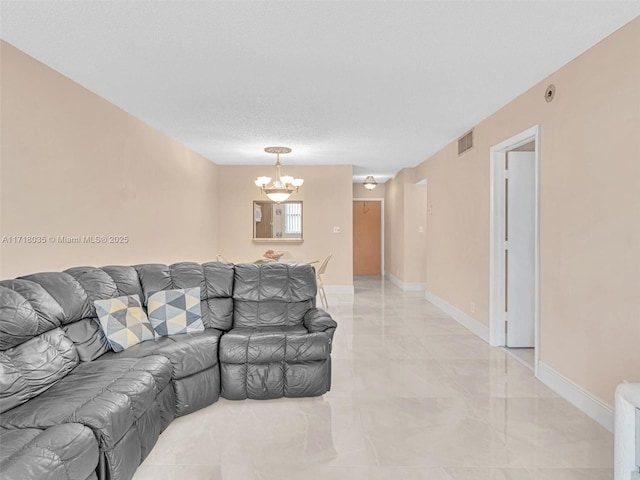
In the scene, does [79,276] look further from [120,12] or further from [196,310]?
[120,12]

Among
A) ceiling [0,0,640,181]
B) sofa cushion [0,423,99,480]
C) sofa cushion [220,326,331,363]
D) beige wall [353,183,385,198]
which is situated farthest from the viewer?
beige wall [353,183,385,198]

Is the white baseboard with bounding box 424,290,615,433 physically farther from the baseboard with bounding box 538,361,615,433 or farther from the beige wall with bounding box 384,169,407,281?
the beige wall with bounding box 384,169,407,281

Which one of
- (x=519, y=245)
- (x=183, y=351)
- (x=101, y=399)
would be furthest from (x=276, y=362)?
(x=519, y=245)

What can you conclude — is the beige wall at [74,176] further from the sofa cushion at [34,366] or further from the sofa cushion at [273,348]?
the sofa cushion at [273,348]

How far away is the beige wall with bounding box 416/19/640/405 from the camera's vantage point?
8.07ft

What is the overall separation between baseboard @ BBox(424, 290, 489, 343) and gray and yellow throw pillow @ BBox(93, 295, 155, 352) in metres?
3.56

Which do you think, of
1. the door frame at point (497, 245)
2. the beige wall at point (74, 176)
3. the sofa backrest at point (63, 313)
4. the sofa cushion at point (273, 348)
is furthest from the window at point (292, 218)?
the sofa cushion at point (273, 348)

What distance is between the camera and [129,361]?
8.00ft

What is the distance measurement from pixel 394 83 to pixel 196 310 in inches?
100.0

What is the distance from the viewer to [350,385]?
329 cm

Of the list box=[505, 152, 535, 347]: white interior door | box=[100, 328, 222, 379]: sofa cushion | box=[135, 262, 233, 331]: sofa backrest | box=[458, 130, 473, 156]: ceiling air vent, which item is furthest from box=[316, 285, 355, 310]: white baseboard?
box=[100, 328, 222, 379]: sofa cushion

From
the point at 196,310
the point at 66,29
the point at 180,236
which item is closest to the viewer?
the point at 66,29

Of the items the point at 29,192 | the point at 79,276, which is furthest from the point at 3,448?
the point at 29,192

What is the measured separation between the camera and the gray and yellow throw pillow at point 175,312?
3.08 metres
